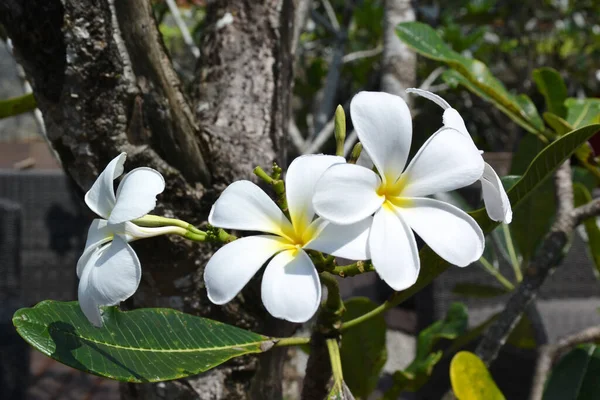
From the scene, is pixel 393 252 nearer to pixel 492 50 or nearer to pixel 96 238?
pixel 96 238

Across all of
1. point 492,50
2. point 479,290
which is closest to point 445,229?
point 479,290

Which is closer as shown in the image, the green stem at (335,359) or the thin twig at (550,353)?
the green stem at (335,359)

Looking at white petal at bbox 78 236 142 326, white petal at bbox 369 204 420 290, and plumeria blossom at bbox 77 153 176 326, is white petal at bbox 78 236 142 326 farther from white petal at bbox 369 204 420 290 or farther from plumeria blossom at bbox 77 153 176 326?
white petal at bbox 369 204 420 290

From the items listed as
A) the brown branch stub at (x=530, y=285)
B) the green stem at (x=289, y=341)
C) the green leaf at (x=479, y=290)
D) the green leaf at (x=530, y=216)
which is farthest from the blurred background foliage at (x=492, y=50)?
the green stem at (x=289, y=341)

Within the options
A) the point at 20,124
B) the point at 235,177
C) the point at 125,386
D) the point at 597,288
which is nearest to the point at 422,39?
the point at 235,177

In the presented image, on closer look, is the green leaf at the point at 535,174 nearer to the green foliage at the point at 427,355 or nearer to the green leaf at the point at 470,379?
the green leaf at the point at 470,379

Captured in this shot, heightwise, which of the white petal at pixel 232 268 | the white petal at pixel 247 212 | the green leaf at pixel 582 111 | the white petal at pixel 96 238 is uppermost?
→ the white petal at pixel 247 212

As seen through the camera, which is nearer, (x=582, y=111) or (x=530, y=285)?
(x=530, y=285)

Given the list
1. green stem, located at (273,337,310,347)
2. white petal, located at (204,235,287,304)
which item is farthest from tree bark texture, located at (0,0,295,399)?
white petal, located at (204,235,287,304)
